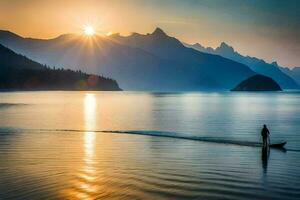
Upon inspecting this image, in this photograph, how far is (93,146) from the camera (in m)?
54.3

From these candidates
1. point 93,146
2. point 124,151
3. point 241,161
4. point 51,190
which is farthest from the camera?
point 93,146

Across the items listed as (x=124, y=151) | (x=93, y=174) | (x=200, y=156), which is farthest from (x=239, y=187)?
(x=124, y=151)

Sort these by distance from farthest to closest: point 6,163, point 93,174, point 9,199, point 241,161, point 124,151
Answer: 1. point 124,151
2. point 241,161
3. point 6,163
4. point 93,174
5. point 9,199

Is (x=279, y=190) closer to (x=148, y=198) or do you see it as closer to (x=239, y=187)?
(x=239, y=187)

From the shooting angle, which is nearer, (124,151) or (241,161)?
(241,161)

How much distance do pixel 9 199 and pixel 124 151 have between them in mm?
A: 23725

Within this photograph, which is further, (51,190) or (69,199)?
(51,190)

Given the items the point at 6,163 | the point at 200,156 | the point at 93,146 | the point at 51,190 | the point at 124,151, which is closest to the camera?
the point at 51,190

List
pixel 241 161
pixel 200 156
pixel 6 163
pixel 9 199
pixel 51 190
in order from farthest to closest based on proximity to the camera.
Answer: pixel 200 156
pixel 241 161
pixel 6 163
pixel 51 190
pixel 9 199

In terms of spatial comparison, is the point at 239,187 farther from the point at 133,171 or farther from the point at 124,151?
the point at 124,151

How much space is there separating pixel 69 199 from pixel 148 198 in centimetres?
510

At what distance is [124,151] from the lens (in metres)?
49.1

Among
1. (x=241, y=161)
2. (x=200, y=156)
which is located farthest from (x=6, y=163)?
(x=241, y=161)

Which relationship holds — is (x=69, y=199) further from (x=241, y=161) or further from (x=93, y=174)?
(x=241, y=161)
